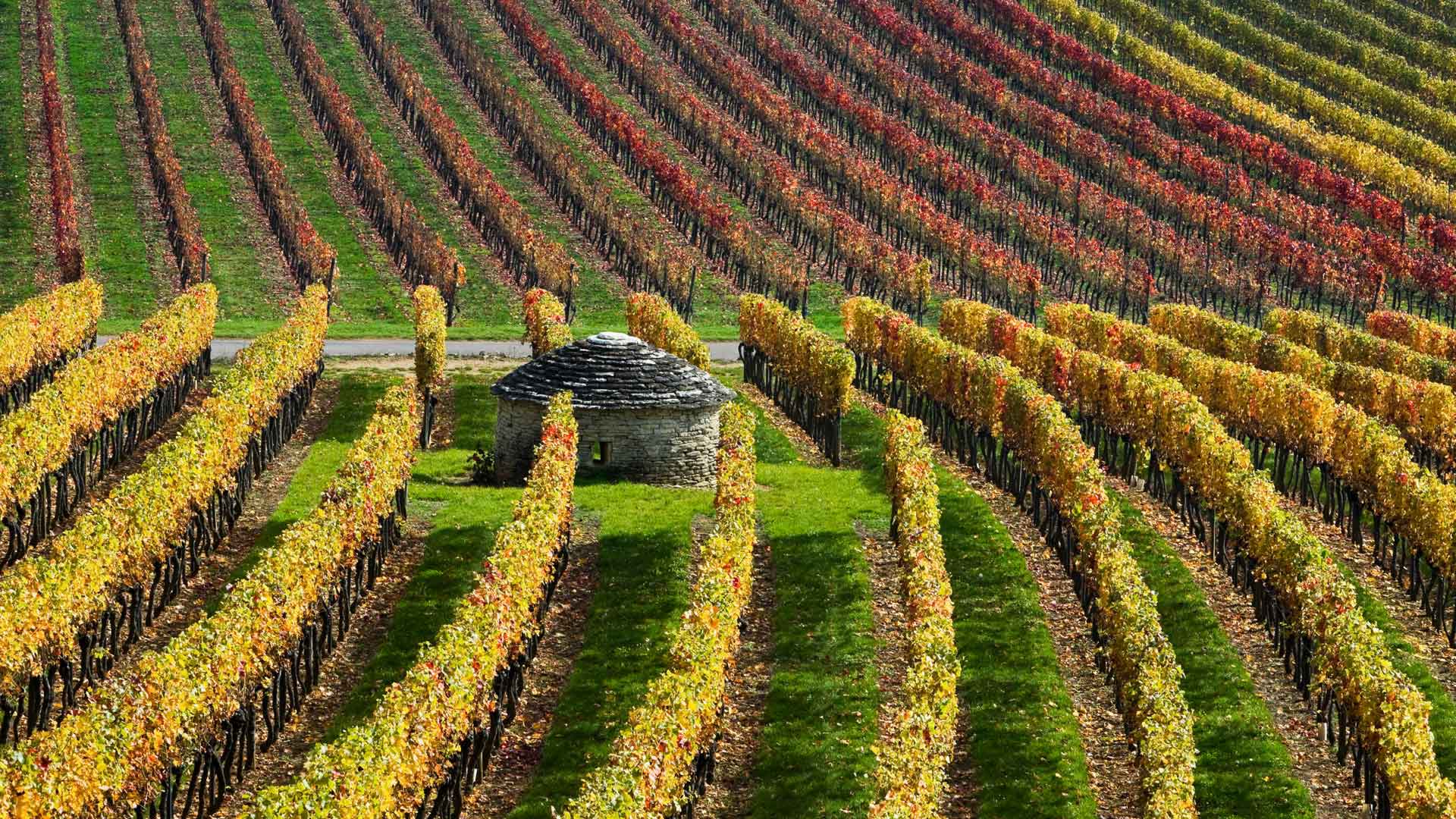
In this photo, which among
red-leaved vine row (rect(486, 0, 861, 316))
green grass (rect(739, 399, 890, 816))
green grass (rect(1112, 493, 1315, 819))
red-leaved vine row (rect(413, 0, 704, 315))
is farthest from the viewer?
red-leaved vine row (rect(486, 0, 861, 316))

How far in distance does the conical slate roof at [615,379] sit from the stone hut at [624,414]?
2 cm

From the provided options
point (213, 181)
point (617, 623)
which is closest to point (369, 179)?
point (213, 181)

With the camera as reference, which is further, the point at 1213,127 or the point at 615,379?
the point at 1213,127

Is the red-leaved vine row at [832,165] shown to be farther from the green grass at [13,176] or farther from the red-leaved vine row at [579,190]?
the green grass at [13,176]

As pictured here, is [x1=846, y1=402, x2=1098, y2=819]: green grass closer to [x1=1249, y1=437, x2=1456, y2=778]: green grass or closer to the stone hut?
[x1=1249, y1=437, x2=1456, y2=778]: green grass

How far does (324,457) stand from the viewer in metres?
61.4

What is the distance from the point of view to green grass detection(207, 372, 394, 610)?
5131 centimetres

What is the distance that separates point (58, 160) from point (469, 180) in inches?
925

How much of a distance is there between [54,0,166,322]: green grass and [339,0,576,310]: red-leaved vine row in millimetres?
17136

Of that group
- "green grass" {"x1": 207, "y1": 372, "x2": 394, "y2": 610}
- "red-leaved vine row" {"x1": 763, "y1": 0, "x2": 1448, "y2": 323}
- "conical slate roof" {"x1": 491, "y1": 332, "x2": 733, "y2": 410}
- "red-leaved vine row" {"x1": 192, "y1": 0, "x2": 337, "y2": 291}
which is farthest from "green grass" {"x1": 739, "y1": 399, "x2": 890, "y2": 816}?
"red-leaved vine row" {"x1": 763, "y1": 0, "x2": 1448, "y2": 323}

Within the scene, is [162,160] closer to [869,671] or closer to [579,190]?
[579,190]

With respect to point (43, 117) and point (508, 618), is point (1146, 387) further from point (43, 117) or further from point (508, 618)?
point (43, 117)

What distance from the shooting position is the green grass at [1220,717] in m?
38.0

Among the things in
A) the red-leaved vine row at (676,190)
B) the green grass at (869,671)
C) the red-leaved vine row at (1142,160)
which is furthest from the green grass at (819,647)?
the red-leaved vine row at (1142,160)
